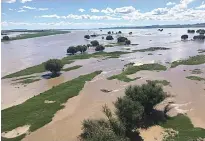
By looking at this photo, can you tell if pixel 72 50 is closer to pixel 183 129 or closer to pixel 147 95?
pixel 147 95

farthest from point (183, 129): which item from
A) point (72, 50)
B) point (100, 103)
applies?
point (72, 50)

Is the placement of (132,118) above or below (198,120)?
above

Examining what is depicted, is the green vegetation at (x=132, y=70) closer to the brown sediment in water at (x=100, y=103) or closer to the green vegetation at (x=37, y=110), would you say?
the brown sediment in water at (x=100, y=103)

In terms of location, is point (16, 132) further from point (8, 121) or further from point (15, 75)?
point (15, 75)

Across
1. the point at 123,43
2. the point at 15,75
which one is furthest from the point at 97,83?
the point at 123,43

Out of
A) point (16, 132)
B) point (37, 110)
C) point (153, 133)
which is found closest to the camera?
point (153, 133)

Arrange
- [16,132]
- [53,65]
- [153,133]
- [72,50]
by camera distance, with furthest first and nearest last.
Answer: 1. [72,50]
2. [53,65]
3. [16,132]
4. [153,133]

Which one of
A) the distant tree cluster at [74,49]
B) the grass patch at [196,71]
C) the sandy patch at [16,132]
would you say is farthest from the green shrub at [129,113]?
the distant tree cluster at [74,49]
